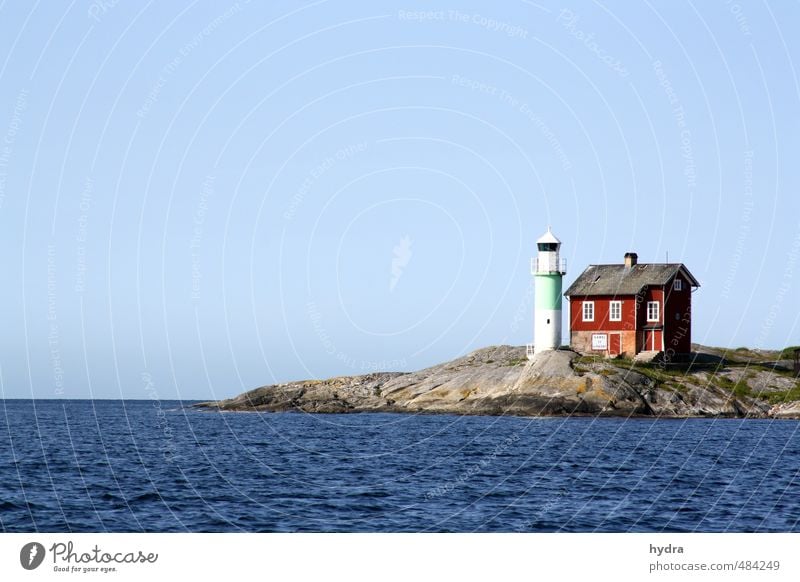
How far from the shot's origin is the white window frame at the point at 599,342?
89000 mm

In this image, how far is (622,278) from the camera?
90125mm

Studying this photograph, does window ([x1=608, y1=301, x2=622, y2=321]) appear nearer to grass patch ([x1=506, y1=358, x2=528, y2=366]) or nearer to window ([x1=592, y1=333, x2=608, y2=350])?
window ([x1=592, y1=333, x2=608, y2=350])

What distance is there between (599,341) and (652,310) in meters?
5.06

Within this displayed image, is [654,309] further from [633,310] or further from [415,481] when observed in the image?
[415,481]

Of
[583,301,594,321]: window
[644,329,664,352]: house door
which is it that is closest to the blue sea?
[644,329,664,352]: house door

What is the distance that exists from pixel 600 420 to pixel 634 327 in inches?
506

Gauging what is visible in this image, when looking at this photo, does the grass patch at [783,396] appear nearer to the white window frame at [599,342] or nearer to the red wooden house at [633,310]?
the red wooden house at [633,310]

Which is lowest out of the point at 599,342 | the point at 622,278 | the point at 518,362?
the point at 518,362

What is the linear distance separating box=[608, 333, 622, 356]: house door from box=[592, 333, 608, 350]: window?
0.37 metres

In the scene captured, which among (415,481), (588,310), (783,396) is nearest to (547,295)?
(588,310)

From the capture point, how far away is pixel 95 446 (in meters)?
61.2

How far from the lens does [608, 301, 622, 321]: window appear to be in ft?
290
